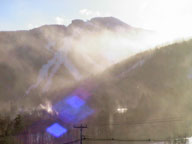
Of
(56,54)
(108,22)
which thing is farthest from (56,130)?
(108,22)

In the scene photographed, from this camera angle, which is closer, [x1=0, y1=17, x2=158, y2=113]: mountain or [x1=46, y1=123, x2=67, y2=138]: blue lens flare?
[x1=46, y1=123, x2=67, y2=138]: blue lens flare

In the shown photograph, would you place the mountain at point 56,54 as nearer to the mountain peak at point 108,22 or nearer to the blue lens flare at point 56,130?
the mountain peak at point 108,22

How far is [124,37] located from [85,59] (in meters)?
29.8

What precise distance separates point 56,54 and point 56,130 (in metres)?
61.4

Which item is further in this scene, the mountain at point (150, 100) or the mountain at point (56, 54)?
the mountain at point (56, 54)

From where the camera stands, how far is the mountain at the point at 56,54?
54.9m

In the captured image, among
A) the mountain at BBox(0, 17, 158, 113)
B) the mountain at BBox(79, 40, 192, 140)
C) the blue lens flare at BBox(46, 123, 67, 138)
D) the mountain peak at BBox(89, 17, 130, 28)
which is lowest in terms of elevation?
the blue lens flare at BBox(46, 123, 67, 138)

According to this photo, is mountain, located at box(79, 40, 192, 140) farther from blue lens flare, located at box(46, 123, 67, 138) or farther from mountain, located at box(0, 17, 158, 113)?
mountain, located at box(0, 17, 158, 113)

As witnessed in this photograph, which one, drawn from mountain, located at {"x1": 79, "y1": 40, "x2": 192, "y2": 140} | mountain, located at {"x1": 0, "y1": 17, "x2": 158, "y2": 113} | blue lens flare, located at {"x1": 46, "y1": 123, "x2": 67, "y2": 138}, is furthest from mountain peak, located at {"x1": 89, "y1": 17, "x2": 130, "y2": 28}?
blue lens flare, located at {"x1": 46, "y1": 123, "x2": 67, "y2": 138}

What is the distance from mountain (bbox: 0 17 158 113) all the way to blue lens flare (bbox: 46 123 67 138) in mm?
20992

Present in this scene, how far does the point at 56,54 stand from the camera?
77500mm

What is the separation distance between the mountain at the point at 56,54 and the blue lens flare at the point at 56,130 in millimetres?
20992

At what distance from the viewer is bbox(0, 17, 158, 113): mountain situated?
180 ft

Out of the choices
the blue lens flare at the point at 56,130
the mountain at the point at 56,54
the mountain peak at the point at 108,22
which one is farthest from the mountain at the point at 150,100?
the mountain peak at the point at 108,22
